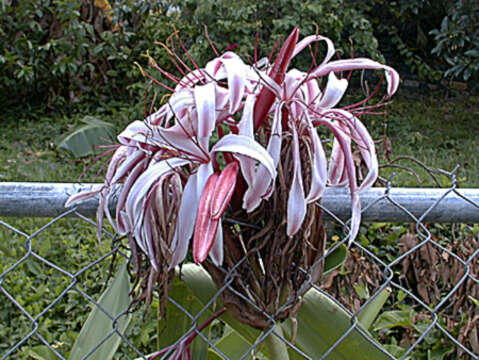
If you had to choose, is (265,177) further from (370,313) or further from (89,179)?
(89,179)

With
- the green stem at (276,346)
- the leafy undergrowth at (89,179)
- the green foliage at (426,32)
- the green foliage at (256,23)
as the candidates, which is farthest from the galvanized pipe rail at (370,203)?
the green foliage at (426,32)

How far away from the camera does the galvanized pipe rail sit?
0.81 metres

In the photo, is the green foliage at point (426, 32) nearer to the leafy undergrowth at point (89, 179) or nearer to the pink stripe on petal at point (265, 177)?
the leafy undergrowth at point (89, 179)

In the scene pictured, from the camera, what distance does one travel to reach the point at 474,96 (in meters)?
6.00

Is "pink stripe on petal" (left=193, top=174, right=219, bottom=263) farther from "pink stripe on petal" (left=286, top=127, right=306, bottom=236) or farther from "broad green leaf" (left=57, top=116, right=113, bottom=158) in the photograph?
"broad green leaf" (left=57, top=116, right=113, bottom=158)

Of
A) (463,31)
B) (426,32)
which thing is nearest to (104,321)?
(463,31)

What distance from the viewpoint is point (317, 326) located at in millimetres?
878

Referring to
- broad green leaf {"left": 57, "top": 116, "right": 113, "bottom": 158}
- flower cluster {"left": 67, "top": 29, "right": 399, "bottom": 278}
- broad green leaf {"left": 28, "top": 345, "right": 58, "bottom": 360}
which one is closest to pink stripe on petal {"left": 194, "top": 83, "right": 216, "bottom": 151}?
flower cluster {"left": 67, "top": 29, "right": 399, "bottom": 278}

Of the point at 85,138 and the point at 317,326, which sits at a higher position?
the point at 317,326

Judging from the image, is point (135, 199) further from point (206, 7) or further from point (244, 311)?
point (206, 7)

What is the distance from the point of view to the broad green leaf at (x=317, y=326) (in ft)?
2.83

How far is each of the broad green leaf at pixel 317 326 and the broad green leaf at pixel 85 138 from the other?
3.24m

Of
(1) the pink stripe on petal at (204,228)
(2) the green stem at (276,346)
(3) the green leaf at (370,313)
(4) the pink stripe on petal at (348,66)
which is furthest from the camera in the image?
(3) the green leaf at (370,313)

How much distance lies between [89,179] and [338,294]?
2699mm
